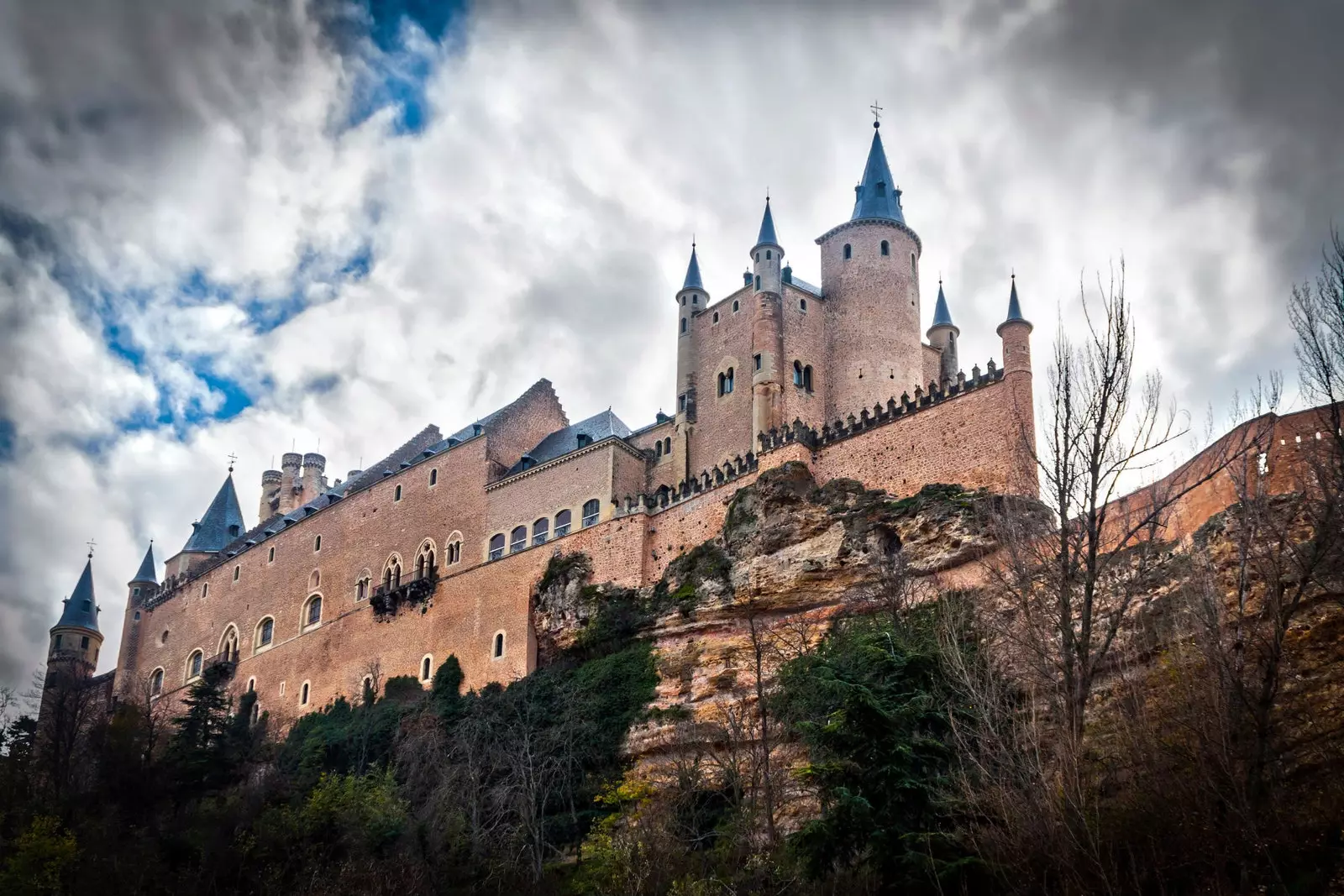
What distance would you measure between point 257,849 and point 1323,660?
27.9 m

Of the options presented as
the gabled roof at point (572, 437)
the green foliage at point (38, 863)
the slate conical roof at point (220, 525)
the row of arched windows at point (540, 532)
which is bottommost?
the green foliage at point (38, 863)

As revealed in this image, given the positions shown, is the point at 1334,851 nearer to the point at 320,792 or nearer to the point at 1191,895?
the point at 1191,895

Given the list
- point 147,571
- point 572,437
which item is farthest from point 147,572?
point 572,437

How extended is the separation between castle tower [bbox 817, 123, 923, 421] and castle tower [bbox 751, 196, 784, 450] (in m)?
1.91

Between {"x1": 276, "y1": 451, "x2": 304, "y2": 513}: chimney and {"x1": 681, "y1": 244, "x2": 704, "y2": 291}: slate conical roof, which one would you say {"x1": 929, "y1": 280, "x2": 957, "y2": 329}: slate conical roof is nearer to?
{"x1": 681, "y1": 244, "x2": 704, "y2": 291}: slate conical roof

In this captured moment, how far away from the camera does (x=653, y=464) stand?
4678 centimetres

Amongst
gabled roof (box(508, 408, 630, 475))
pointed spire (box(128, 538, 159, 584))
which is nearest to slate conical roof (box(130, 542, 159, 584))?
pointed spire (box(128, 538, 159, 584))

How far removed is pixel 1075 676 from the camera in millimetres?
19719

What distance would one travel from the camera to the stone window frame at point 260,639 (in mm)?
57531

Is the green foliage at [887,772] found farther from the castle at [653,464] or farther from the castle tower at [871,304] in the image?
the castle tower at [871,304]

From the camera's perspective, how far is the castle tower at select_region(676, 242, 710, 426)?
46.1 m

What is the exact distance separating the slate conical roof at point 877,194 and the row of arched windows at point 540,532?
14399mm

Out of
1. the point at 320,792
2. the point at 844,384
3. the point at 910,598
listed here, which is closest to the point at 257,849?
the point at 320,792

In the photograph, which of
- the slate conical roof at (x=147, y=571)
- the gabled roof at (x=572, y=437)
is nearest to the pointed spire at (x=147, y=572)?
the slate conical roof at (x=147, y=571)
